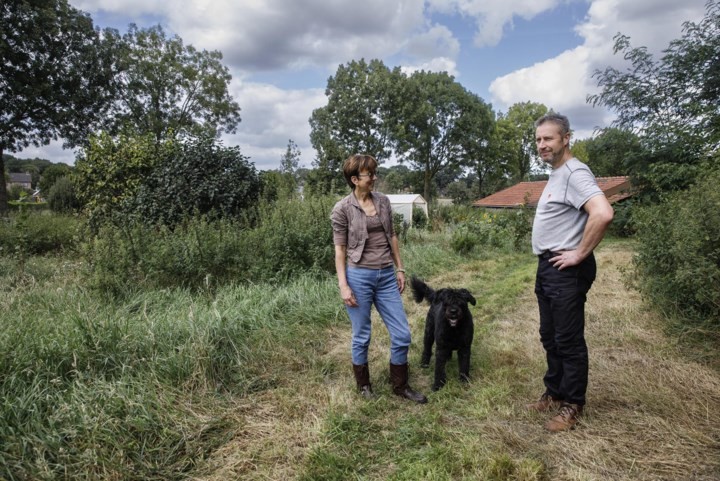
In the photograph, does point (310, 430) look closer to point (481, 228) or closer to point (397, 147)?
point (481, 228)

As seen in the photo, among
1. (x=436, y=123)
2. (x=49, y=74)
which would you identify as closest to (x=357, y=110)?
(x=436, y=123)

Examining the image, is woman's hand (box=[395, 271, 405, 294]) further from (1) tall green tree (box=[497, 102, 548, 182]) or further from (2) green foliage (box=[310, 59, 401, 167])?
(1) tall green tree (box=[497, 102, 548, 182])

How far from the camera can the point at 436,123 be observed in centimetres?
3169

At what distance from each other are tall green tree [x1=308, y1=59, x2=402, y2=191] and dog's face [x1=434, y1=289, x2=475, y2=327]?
84.4 ft

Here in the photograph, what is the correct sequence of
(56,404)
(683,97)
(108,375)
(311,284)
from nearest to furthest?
1. (56,404)
2. (108,375)
3. (311,284)
4. (683,97)

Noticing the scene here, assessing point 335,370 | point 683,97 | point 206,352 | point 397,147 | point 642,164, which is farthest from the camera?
point 397,147

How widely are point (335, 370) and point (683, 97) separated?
42.2ft

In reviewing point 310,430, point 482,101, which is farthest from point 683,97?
point 482,101

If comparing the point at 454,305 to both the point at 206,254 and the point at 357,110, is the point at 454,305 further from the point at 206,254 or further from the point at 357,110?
the point at 357,110

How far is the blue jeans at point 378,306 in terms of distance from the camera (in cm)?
298

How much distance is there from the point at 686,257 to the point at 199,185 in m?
7.87

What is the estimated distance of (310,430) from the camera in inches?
103

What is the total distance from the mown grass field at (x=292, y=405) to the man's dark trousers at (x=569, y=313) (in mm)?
322

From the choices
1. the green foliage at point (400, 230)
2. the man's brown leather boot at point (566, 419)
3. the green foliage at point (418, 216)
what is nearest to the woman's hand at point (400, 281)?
the man's brown leather boot at point (566, 419)
